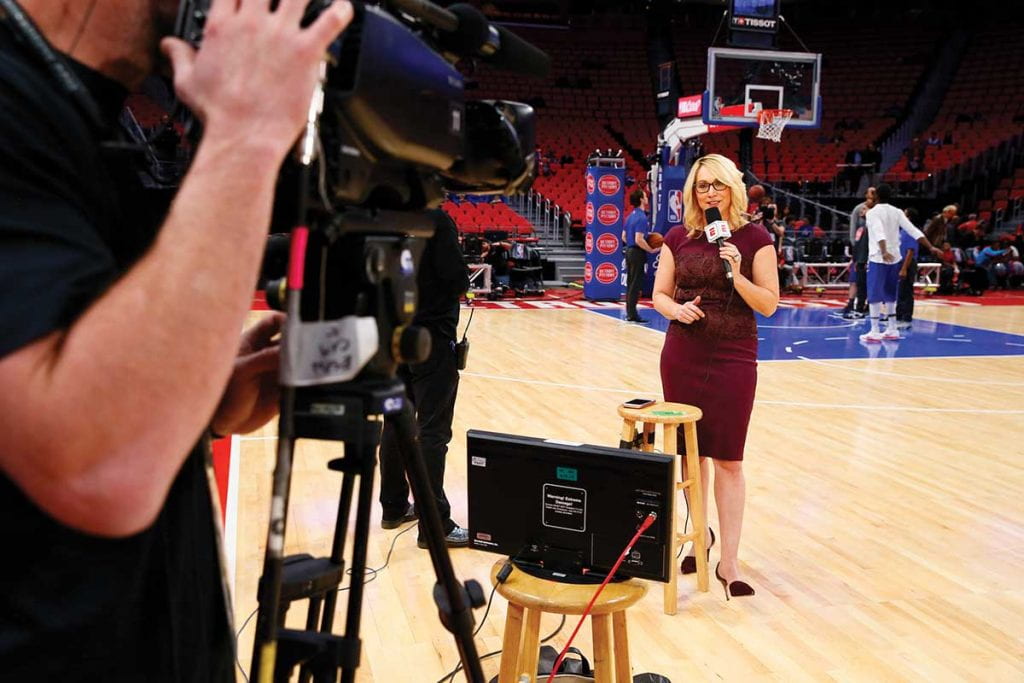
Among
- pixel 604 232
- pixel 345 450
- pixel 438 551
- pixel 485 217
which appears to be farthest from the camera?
pixel 485 217

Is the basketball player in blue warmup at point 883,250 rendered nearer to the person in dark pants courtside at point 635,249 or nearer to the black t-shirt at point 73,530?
the person in dark pants courtside at point 635,249

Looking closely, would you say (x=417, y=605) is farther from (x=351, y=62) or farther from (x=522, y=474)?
(x=351, y=62)

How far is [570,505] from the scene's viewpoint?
199 centimetres

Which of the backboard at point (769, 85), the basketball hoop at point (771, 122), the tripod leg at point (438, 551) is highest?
the backboard at point (769, 85)

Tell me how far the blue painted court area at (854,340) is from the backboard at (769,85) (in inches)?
141

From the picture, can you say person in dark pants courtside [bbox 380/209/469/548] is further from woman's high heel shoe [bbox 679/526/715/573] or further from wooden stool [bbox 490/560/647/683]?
wooden stool [bbox 490/560/647/683]

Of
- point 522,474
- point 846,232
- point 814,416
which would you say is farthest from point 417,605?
point 846,232

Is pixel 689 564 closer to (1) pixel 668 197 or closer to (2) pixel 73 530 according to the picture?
(2) pixel 73 530

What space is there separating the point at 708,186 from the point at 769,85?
1139cm

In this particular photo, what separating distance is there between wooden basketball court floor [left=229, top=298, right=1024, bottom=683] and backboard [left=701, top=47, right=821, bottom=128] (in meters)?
6.87

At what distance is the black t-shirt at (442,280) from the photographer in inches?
131

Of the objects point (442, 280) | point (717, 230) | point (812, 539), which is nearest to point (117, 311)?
point (717, 230)

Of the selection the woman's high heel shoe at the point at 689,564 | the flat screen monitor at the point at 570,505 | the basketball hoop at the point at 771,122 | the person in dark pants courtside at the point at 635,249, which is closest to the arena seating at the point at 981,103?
the basketball hoop at the point at 771,122

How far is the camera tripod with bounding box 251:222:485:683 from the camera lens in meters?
0.71
